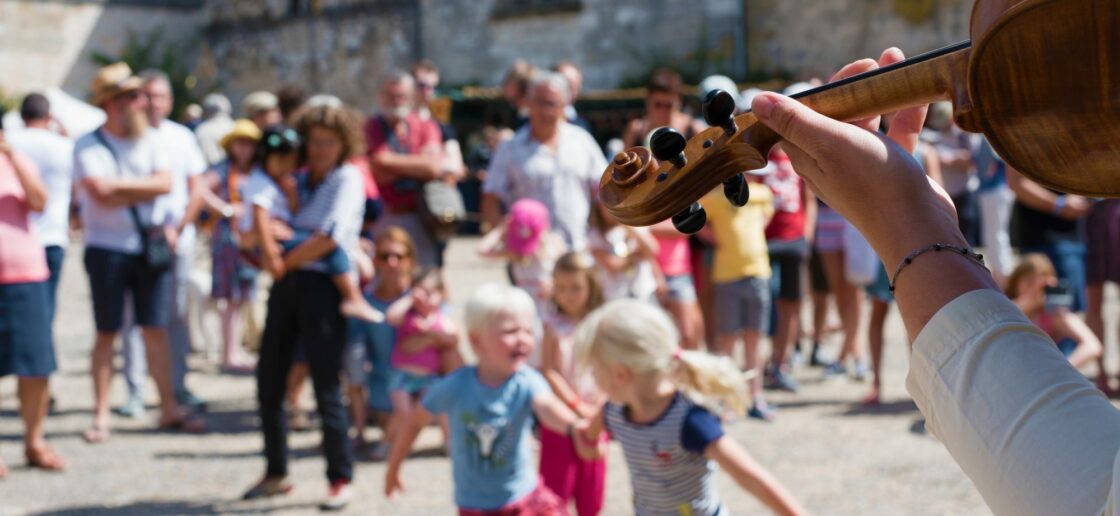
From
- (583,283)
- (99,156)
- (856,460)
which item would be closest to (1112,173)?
(583,283)

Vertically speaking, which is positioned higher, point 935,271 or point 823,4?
point 823,4

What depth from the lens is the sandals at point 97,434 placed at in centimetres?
683

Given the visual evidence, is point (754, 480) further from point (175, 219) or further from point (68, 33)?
point (68, 33)

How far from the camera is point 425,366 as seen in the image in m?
6.07

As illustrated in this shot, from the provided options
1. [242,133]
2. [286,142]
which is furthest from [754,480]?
[242,133]

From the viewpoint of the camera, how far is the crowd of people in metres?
4.30

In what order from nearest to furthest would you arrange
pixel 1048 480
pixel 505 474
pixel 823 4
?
pixel 1048 480 → pixel 505 474 → pixel 823 4

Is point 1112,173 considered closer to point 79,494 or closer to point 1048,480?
point 1048,480

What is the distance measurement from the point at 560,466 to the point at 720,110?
2.92 meters

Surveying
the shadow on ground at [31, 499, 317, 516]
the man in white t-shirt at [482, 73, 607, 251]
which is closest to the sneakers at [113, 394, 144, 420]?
the shadow on ground at [31, 499, 317, 516]

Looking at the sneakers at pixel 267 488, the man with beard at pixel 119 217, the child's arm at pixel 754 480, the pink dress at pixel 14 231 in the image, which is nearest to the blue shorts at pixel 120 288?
the man with beard at pixel 119 217

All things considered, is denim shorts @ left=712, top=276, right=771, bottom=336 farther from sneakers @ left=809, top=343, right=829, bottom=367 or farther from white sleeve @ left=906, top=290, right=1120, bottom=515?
white sleeve @ left=906, top=290, right=1120, bottom=515

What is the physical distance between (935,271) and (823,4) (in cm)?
1781

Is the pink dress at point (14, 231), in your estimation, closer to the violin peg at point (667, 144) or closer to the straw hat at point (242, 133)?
the straw hat at point (242, 133)
